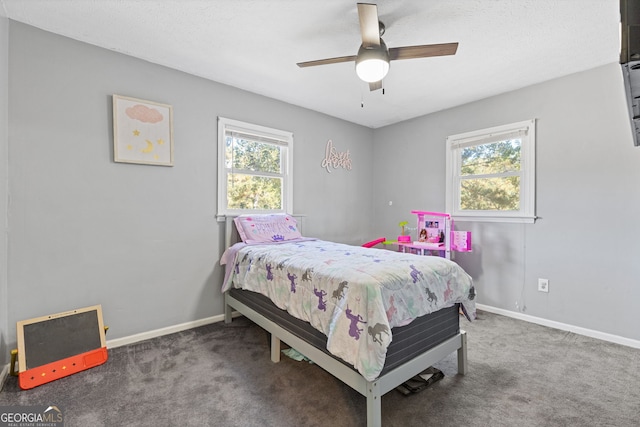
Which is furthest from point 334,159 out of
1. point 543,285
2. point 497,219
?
point 543,285

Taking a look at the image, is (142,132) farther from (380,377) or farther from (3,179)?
(380,377)

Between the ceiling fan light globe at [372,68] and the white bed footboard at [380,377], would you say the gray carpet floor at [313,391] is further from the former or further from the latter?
the ceiling fan light globe at [372,68]

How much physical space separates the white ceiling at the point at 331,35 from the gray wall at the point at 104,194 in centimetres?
24

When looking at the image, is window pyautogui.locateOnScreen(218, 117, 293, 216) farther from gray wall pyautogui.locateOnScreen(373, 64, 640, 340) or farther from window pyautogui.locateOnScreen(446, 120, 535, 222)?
gray wall pyautogui.locateOnScreen(373, 64, 640, 340)

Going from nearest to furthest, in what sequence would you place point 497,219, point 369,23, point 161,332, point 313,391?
point 369,23 → point 313,391 → point 161,332 → point 497,219

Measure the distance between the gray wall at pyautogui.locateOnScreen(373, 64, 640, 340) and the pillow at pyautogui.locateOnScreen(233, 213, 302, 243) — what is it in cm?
213

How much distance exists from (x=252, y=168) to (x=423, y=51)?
6.96ft

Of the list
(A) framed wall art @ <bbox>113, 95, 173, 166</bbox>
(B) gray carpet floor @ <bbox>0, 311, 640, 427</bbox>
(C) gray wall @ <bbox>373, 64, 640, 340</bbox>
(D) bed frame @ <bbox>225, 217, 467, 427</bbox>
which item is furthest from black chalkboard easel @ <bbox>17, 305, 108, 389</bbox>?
(C) gray wall @ <bbox>373, 64, 640, 340</bbox>

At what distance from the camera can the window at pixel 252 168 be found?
10.2ft

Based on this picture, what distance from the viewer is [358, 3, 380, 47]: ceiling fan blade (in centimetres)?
162

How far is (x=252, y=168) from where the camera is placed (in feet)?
11.1

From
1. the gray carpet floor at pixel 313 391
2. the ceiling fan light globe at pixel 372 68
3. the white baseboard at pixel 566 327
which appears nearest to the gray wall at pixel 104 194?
the gray carpet floor at pixel 313 391

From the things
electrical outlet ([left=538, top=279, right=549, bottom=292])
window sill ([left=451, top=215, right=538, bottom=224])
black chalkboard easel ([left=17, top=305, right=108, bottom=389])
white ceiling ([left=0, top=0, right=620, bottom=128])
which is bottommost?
black chalkboard easel ([left=17, top=305, right=108, bottom=389])

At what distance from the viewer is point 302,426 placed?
5.10 ft
